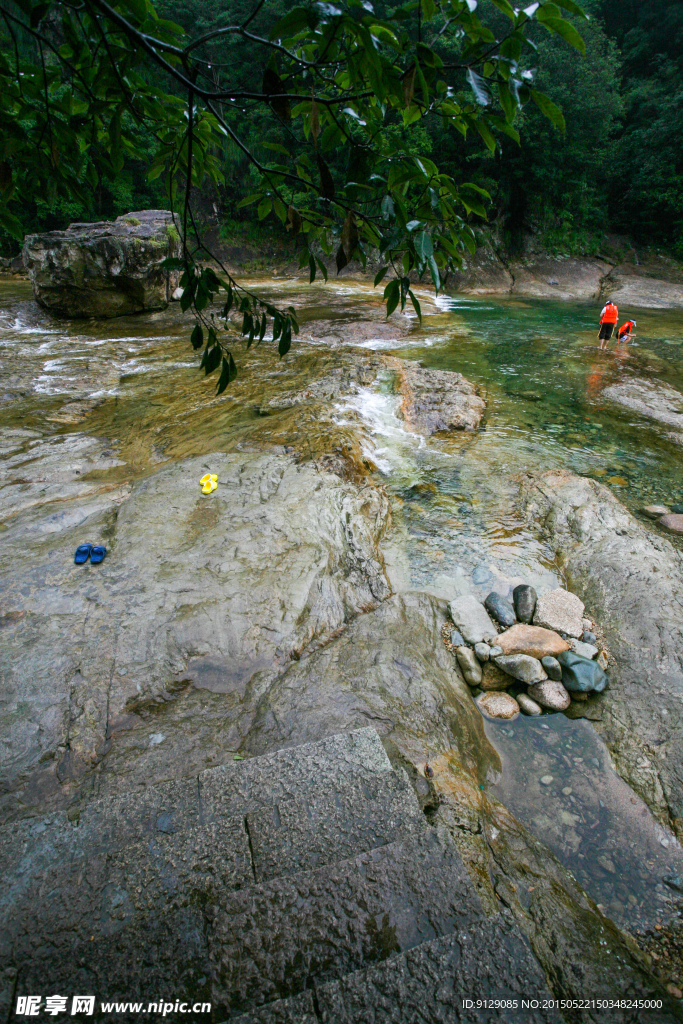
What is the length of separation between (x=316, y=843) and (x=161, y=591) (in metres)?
1.83

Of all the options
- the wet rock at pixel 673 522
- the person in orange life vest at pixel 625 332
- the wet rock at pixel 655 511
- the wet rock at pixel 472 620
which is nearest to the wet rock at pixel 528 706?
the wet rock at pixel 472 620

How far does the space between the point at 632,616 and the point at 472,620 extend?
3.63 ft

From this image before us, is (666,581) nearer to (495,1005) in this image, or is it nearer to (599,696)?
(599,696)

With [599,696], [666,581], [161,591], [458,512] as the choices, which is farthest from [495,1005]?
[458,512]

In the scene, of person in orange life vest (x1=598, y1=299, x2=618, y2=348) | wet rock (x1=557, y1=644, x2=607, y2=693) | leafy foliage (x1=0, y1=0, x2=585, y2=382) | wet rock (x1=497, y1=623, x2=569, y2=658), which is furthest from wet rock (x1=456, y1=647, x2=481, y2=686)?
person in orange life vest (x1=598, y1=299, x2=618, y2=348)

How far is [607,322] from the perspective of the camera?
10000 mm

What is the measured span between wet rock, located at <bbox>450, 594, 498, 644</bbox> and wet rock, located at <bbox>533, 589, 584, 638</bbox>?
36 cm

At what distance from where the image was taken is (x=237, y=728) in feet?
8.04

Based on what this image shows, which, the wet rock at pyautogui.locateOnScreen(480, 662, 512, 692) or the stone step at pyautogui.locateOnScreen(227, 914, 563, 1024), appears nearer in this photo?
the stone step at pyautogui.locateOnScreen(227, 914, 563, 1024)

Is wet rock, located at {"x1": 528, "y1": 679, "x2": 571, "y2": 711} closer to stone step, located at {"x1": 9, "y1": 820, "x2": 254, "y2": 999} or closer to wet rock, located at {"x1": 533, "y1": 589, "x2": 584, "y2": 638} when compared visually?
wet rock, located at {"x1": 533, "y1": 589, "x2": 584, "y2": 638}

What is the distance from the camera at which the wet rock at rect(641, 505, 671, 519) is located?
465cm

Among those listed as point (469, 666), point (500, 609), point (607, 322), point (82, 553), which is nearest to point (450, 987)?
point (469, 666)

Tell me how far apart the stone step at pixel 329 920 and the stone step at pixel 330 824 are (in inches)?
2.1

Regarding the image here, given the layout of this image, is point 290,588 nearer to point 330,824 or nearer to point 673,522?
point 330,824
